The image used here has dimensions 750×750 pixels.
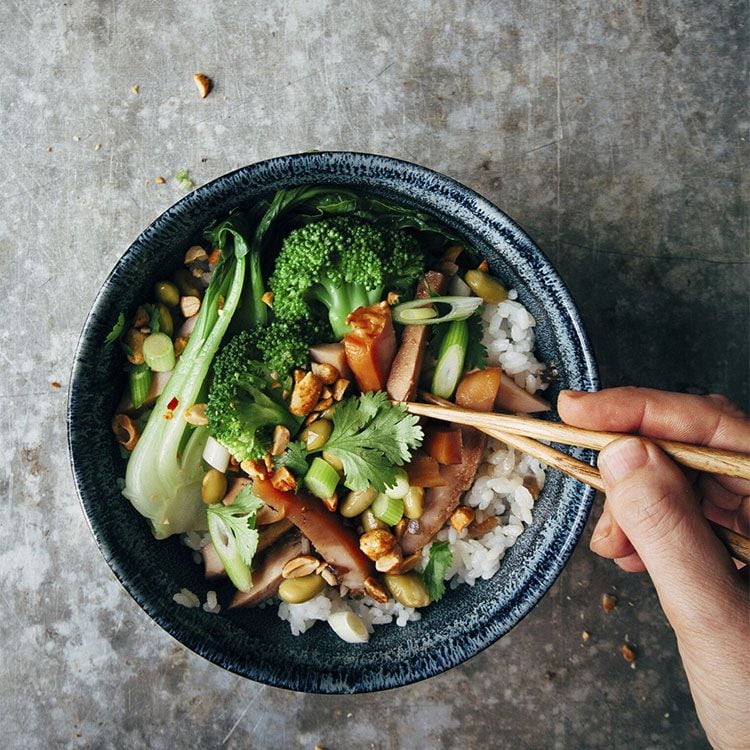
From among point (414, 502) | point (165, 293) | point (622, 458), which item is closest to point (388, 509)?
point (414, 502)

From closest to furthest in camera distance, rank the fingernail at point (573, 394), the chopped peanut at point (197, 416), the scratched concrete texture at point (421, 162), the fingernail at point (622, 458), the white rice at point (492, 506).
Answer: the fingernail at point (622, 458) → the fingernail at point (573, 394) → the chopped peanut at point (197, 416) → the white rice at point (492, 506) → the scratched concrete texture at point (421, 162)

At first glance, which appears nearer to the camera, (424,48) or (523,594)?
(523,594)

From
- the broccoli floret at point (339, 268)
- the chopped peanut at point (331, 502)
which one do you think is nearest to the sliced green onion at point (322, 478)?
the chopped peanut at point (331, 502)

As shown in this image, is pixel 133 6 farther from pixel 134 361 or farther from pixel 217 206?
pixel 134 361

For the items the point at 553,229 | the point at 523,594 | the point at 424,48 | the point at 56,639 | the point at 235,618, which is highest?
the point at 424,48

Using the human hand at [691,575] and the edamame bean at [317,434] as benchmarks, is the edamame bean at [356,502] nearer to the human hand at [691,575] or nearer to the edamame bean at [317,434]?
the edamame bean at [317,434]

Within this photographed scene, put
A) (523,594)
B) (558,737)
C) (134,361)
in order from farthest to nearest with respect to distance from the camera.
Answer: (558,737) < (134,361) < (523,594)

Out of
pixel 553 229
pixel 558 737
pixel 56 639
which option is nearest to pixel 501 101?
pixel 553 229
